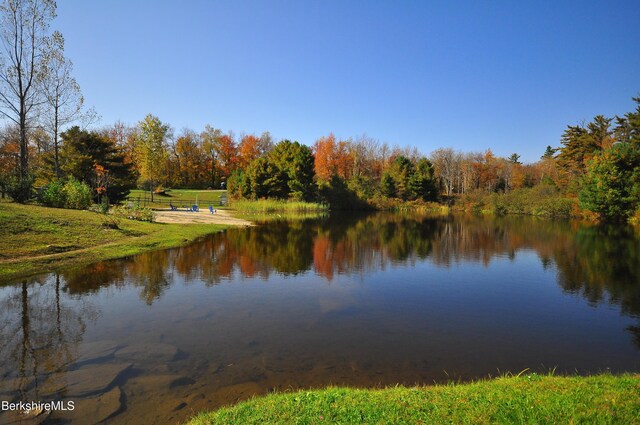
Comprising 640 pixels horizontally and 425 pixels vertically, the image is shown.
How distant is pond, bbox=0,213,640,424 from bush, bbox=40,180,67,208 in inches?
356

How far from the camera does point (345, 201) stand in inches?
2333

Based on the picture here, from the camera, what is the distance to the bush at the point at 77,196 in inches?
834

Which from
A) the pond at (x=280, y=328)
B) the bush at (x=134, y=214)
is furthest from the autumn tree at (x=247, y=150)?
the pond at (x=280, y=328)

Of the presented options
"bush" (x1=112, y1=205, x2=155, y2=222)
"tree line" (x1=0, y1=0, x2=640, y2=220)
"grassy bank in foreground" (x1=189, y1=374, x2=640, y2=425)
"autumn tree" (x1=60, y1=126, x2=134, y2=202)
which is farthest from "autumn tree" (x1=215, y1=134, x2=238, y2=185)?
"grassy bank in foreground" (x1=189, y1=374, x2=640, y2=425)

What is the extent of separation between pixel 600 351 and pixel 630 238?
25.4 metres

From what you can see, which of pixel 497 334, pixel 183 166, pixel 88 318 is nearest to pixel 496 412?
pixel 497 334

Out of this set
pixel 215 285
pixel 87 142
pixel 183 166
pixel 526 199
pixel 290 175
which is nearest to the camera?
pixel 215 285

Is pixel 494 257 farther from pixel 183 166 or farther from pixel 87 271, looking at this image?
pixel 183 166

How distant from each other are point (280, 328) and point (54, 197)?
61.8ft

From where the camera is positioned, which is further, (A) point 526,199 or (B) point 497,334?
(A) point 526,199

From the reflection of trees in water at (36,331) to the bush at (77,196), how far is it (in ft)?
39.9

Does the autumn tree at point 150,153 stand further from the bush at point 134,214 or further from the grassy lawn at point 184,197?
the bush at point 134,214

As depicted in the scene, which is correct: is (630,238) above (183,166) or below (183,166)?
below

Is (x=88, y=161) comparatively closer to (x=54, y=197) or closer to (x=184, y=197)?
(x=54, y=197)
